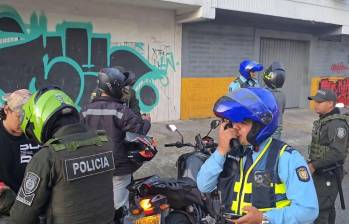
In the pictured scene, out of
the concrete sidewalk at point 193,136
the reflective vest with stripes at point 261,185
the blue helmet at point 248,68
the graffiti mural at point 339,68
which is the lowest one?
the concrete sidewalk at point 193,136

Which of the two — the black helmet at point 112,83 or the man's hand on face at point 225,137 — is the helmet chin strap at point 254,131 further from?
the black helmet at point 112,83

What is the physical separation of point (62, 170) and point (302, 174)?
116 cm

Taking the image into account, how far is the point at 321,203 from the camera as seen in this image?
13.1 ft

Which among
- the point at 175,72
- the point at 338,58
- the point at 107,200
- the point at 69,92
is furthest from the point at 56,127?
the point at 338,58

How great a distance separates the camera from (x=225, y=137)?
2045 mm

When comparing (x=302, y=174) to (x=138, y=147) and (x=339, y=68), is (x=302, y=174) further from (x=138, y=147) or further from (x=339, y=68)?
(x=339, y=68)

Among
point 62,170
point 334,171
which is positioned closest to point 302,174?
point 62,170

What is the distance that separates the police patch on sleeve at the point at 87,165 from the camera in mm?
1843

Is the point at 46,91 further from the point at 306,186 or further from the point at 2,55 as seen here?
the point at 2,55

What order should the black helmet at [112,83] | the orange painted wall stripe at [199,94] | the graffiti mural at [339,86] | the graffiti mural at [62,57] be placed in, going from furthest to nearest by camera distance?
the graffiti mural at [339,86], the orange painted wall stripe at [199,94], the graffiti mural at [62,57], the black helmet at [112,83]

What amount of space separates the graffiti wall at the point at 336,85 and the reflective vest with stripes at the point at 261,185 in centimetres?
1423

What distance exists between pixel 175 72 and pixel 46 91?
893cm

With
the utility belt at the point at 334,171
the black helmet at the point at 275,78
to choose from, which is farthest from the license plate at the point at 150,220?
the black helmet at the point at 275,78

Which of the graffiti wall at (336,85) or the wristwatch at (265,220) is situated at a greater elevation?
the graffiti wall at (336,85)
